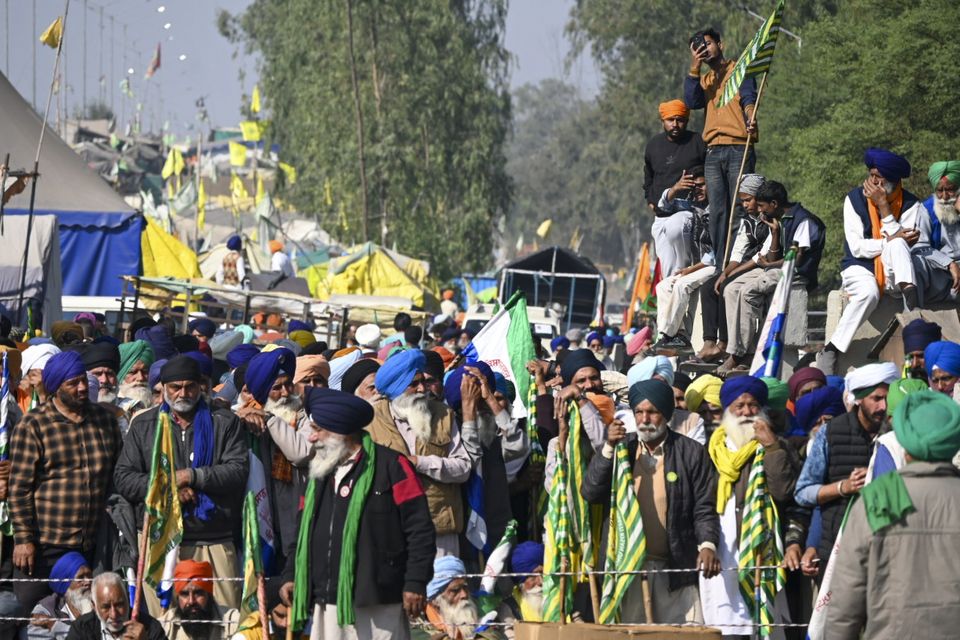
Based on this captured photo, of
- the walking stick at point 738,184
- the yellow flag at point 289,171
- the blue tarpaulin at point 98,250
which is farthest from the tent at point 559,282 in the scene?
the walking stick at point 738,184

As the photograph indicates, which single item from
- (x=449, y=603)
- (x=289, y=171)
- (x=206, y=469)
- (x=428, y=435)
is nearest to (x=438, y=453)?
(x=428, y=435)

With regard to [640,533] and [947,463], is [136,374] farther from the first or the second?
[947,463]

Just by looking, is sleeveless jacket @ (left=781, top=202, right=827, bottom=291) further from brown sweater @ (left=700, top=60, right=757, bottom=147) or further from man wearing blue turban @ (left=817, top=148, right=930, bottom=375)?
brown sweater @ (left=700, top=60, right=757, bottom=147)

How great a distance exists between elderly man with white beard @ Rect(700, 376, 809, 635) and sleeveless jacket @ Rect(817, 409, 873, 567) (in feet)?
0.84

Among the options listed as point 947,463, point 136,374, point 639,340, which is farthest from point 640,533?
point 639,340

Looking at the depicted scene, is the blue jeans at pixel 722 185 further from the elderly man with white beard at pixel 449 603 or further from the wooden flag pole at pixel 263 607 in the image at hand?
the wooden flag pole at pixel 263 607

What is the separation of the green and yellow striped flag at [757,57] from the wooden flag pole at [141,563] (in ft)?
19.5

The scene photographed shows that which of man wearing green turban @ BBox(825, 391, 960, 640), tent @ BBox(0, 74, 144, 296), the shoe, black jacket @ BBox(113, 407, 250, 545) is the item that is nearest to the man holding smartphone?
the shoe

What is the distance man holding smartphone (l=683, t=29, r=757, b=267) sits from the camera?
1312 cm

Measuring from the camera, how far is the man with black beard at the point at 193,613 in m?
8.34

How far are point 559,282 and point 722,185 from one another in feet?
83.6

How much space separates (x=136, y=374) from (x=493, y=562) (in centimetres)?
325

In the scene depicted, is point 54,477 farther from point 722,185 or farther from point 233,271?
point 233,271

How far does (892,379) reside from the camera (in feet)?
29.1
